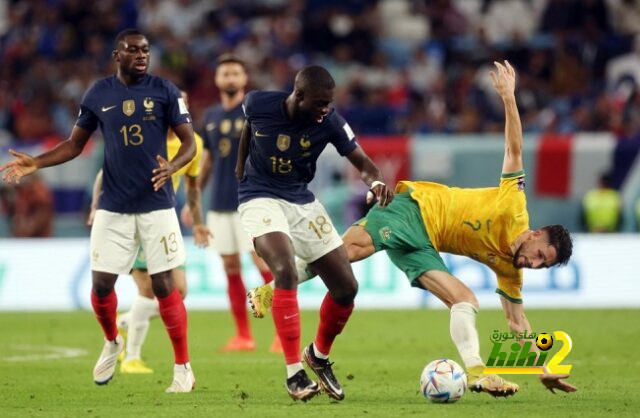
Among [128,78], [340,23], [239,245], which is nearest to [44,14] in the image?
[340,23]

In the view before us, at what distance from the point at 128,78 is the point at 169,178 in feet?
2.51

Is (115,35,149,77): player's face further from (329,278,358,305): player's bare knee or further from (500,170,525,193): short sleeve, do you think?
(500,170,525,193): short sleeve

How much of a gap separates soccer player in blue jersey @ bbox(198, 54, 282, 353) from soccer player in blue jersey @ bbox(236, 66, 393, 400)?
3.54 metres

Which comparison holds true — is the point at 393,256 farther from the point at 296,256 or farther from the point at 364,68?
the point at 364,68

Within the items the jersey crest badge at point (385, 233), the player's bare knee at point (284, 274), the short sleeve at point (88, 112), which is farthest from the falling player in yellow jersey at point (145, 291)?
the player's bare knee at point (284, 274)

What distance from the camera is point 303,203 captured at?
29.0ft

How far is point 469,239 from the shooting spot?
29.5 feet

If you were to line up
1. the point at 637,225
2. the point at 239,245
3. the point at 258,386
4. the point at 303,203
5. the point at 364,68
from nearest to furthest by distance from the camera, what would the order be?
the point at 303,203, the point at 258,386, the point at 239,245, the point at 637,225, the point at 364,68

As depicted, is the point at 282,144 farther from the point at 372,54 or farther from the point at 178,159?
the point at 372,54

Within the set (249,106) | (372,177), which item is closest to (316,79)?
(249,106)

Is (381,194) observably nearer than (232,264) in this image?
Yes

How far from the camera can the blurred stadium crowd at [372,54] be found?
21.1 metres

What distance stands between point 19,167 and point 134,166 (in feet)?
2.58

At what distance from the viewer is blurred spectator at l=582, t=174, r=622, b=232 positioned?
19188 millimetres
